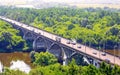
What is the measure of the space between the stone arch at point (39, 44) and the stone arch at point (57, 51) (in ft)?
26.1

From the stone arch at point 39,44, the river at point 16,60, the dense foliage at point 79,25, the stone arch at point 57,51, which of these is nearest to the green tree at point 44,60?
the river at point 16,60

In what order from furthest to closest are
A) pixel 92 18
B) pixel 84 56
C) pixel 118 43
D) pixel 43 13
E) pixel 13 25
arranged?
pixel 43 13, pixel 92 18, pixel 13 25, pixel 118 43, pixel 84 56

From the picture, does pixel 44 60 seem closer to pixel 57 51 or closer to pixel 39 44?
pixel 57 51

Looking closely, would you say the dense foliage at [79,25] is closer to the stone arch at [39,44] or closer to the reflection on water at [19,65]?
the stone arch at [39,44]

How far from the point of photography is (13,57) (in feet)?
297

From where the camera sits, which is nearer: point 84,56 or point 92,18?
point 84,56

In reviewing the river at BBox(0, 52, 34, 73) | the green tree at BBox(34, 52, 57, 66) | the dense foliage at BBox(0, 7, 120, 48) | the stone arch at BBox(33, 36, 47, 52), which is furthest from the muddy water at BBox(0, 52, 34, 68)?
the dense foliage at BBox(0, 7, 120, 48)

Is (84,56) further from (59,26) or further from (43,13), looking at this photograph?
(43,13)

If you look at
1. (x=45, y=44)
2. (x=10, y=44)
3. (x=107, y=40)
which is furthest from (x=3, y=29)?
(x=107, y=40)

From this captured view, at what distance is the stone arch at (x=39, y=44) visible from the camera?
97.7m

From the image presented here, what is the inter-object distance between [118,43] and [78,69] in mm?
47877

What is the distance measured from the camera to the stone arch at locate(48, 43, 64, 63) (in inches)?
3302

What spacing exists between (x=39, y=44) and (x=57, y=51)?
44.8 ft

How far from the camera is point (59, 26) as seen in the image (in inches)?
4914
